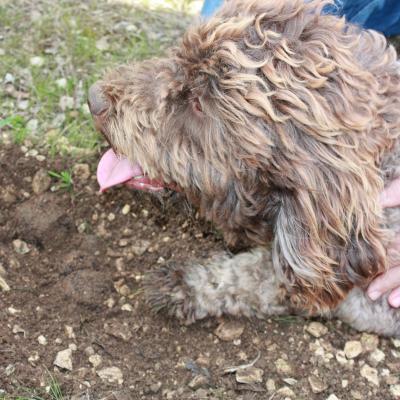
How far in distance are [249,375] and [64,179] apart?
5.25 ft

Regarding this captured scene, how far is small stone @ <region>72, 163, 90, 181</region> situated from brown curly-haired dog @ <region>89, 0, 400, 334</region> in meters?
0.87

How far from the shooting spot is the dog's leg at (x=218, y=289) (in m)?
3.37

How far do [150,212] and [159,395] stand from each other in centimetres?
118

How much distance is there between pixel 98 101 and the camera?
3.04 m

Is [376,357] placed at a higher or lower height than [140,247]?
higher

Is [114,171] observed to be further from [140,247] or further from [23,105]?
[23,105]

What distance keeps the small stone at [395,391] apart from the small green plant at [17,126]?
262cm

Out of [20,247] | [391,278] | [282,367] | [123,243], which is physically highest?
[391,278]

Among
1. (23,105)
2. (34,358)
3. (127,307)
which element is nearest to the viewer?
(34,358)

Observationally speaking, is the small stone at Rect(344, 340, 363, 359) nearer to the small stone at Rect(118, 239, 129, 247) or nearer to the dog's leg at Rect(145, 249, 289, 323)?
the dog's leg at Rect(145, 249, 289, 323)

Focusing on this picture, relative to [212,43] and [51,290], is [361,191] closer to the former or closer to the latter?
[212,43]

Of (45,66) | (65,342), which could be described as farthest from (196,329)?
(45,66)

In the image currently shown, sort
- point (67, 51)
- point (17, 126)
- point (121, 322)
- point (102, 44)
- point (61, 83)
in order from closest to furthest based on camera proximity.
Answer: point (121, 322) → point (17, 126) → point (61, 83) → point (67, 51) → point (102, 44)

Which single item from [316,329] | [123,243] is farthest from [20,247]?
[316,329]
